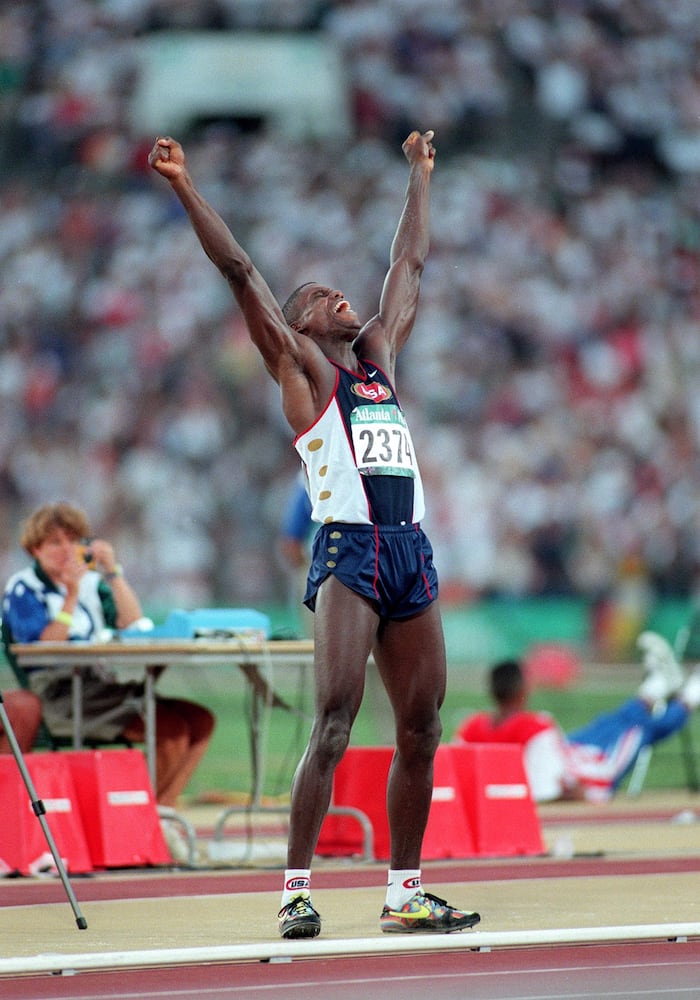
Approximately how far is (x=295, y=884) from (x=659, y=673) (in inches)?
281

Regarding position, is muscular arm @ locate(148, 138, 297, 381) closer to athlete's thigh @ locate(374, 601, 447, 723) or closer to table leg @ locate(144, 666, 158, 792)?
athlete's thigh @ locate(374, 601, 447, 723)

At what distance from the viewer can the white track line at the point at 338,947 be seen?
13.1ft

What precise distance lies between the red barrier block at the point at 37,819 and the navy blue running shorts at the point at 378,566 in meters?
2.21

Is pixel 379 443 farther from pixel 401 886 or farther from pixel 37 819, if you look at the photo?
pixel 37 819

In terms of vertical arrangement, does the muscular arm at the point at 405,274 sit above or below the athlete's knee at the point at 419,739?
above

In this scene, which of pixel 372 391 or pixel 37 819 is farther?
pixel 37 819

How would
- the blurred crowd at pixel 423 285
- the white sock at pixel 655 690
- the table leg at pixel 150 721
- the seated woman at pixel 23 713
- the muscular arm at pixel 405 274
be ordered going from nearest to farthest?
the muscular arm at pixel 405 274
the seated woman at pixel 23 713
the table leg at pixel 150 721
the white sock at pixel 655 690
the blurred crowd at pixel 423 285

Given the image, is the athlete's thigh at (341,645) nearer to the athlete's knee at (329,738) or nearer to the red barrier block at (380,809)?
the athlete's knee at (329,738)

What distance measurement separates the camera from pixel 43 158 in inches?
844

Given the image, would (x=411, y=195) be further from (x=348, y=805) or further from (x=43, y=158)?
(x=43, y=158)

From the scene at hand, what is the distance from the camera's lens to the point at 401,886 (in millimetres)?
4945

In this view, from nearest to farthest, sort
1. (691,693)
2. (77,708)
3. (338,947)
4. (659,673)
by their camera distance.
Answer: (338,947) → (77,708) → (691,693) → (659,673)

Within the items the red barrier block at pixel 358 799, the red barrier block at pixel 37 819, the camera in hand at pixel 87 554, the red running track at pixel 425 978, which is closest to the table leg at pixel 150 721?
the red barrier block at pixel 37 819

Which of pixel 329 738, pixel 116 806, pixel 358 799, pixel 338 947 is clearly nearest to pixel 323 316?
pixel 329 738
